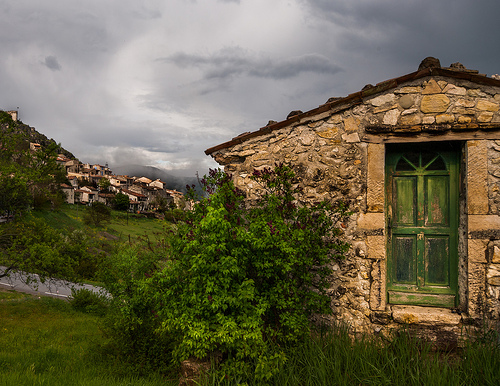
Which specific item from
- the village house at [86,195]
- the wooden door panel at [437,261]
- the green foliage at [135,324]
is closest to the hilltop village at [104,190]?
the village house at [86,195]

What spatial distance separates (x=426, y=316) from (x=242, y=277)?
90.2 inches

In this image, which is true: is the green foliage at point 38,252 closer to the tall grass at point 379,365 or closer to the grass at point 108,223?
the tall grass at point 379,365

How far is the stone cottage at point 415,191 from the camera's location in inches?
160

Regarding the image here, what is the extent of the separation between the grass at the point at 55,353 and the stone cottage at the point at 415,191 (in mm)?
3059

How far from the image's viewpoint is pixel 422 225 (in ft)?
14.6

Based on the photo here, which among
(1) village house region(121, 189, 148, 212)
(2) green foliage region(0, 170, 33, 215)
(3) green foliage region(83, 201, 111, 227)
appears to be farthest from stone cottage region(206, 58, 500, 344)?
(1) village house region(121, 189, 148, 212)

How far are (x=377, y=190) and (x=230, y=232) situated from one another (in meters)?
2.01

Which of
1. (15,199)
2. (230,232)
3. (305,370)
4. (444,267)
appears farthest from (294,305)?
(15,199)

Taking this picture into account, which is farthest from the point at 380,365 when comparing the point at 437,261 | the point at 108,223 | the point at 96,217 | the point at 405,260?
the point at 108,223

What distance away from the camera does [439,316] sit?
404cm

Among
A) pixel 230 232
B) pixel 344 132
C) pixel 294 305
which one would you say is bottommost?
A: pixel 294 305

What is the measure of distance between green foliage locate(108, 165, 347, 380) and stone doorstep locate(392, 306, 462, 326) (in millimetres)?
919

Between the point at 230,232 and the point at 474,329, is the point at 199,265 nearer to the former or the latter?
the point at 230,232

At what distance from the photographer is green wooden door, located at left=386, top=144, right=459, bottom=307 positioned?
14.2ft
